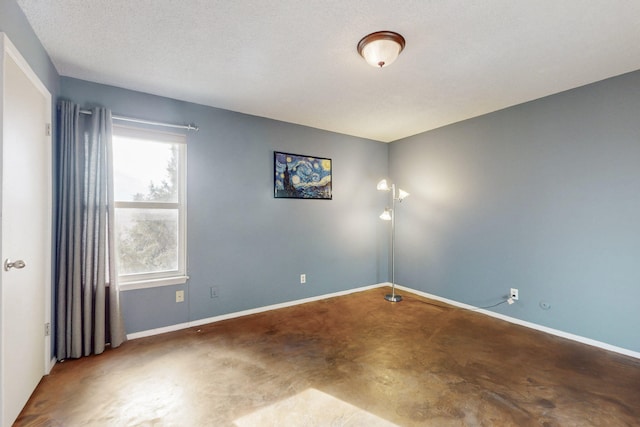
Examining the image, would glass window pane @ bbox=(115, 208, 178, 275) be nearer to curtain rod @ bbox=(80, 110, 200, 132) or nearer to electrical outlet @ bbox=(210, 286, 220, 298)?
electrical outlet @ bbox=(210, 286, 220, 298)

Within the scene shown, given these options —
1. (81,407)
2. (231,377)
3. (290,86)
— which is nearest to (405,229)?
(290,86)

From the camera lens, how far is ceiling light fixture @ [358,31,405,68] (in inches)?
76.5

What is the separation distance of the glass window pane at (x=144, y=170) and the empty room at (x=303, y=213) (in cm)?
2

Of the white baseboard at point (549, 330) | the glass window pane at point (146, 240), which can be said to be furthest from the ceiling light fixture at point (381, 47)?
the white baseboard at point (549, 330)

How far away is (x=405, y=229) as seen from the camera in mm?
4523

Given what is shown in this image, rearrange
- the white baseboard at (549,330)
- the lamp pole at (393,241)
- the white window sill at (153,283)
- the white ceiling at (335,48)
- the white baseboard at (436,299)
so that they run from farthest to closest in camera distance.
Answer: the lamp pole at (393,241) < the white window sill at (153,283) < the white baseboard at (436,299) < the white baseboard at (549,330) < the white ceiling at (335,48)

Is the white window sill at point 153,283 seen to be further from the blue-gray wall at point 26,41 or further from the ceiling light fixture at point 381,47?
the ceiling light fixture at point 381,47

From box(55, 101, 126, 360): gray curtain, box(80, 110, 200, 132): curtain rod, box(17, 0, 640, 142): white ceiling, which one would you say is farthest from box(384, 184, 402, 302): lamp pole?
box(55, 101, 126, 360): gray curtain

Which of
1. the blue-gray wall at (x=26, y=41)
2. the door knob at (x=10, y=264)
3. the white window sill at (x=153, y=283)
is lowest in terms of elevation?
the white window sill at (x=153, y=283)

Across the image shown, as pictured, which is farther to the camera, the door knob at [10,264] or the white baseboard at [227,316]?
the white baseboard at [227,316]

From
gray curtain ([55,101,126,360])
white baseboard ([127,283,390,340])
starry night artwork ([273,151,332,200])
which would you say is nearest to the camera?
gray curtain ([55,101,126,360])

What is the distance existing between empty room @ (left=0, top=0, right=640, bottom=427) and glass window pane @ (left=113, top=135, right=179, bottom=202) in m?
0.02

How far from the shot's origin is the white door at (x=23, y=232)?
5.05 feet

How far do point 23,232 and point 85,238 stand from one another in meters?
0.71
